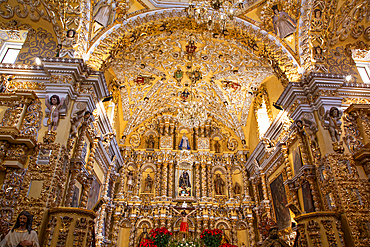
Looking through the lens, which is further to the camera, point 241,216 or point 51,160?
point 241,216

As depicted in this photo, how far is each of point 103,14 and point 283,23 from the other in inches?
238

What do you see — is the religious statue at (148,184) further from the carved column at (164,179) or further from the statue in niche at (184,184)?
the statue in niche at (184,184)

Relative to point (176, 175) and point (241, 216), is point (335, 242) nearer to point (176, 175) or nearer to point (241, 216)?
point (241, 216)

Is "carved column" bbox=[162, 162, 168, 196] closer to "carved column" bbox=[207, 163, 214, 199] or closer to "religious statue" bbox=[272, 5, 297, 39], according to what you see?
"carved column" bbox=[207, 163, 214, 199]

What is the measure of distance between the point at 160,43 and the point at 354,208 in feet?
28.5

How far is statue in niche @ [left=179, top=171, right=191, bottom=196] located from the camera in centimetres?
1366

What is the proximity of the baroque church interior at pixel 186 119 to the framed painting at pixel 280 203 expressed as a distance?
0.25ft

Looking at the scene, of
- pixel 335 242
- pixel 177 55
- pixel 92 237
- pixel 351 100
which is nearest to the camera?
pixel 335 242

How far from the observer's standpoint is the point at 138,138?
14.9 m

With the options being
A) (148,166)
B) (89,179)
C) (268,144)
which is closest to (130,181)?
(148,166)

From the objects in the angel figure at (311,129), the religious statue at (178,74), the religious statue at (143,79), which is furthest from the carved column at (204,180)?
the angel figure at (311,129)

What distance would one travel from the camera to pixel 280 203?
10250mm

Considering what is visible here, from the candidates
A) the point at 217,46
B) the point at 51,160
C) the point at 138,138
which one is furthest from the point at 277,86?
the point at 51,160

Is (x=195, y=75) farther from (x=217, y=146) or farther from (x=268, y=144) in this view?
(x=268, y=144)
